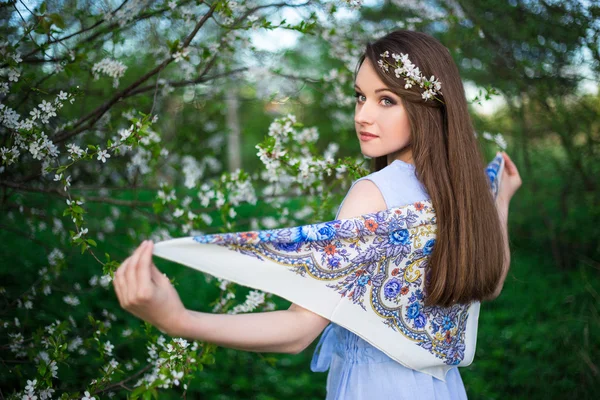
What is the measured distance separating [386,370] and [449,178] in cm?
59

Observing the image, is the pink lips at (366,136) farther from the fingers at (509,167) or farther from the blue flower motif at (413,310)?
the fingers at (509,167)

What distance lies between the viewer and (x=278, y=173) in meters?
2.22

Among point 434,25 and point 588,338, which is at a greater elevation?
point 434,25

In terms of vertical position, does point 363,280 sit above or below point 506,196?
below

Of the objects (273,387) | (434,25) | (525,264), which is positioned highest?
(434,25)

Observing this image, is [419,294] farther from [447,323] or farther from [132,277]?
[132,277]

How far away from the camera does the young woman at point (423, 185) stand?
57.7 inches

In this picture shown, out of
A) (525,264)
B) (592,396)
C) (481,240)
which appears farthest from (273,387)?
(525,264)

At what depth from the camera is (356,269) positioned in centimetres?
136

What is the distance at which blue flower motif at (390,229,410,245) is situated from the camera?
139 centimetres

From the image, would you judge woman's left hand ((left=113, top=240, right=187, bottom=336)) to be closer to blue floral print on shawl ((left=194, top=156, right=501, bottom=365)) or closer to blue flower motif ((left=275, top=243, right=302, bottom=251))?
blue floral print on shawl ((left=194, top=156, right=501, bottom=365))

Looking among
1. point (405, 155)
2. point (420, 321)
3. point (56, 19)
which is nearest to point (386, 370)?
point (420, 321)

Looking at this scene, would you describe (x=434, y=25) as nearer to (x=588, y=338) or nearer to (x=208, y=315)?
(x=588, y=338)

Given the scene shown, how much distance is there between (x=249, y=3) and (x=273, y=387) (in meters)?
2.18
